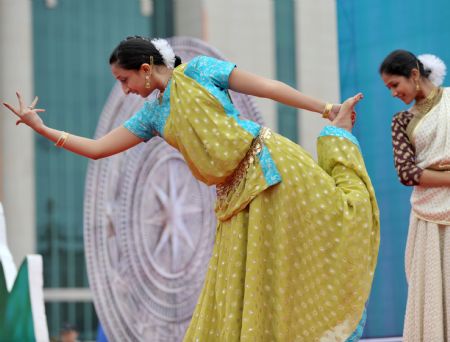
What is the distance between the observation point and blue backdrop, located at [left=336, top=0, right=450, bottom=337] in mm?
5016

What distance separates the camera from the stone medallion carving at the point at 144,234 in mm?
5109

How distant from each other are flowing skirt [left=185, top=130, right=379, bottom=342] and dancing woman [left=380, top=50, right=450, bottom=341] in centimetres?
91

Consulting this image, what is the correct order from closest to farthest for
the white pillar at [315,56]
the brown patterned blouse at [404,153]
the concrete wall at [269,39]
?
the brown patterned blouse at [404,153]
the white pillar at [315,56]
the concrete wall at [269,39]

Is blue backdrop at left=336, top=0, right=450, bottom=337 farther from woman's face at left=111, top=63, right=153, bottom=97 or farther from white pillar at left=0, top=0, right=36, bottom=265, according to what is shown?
white pillar at left=0, top=0, right=36, bottom=265

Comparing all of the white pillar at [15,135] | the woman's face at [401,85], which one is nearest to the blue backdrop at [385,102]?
the woman's face at [401,85]

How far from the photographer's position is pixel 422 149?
11.8ft

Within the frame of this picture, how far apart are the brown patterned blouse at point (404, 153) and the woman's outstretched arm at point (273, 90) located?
92 centimetres

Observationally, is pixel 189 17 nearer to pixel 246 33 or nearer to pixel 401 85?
pixel 246 33

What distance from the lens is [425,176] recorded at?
3520 mm

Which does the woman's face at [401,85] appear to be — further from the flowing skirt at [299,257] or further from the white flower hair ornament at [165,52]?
the white flower hair ornament at [165,52]

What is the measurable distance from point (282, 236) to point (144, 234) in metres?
2.64

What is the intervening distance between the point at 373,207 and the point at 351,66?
255 cm

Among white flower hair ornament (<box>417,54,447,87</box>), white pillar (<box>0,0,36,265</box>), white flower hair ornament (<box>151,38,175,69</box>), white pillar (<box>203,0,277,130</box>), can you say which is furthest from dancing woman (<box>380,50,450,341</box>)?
white pillar (<box>0,0,36,265</box>)

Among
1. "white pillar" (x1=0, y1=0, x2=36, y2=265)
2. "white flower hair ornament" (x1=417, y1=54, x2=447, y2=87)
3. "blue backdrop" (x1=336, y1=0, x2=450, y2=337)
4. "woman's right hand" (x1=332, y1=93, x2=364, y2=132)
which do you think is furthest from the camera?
"white pillar" (x1=0, y1=0, x2=36, y2=265)
